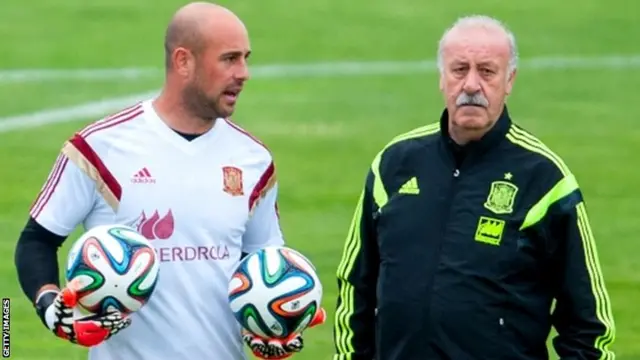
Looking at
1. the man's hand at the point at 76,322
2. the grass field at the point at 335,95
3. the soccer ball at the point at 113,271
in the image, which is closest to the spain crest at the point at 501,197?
the soccer ball at the point at 113,271

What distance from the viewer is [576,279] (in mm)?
6578

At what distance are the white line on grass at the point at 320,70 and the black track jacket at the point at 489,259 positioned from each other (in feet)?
41.7

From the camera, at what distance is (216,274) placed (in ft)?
23.5

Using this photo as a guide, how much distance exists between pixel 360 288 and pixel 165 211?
0.80 meters

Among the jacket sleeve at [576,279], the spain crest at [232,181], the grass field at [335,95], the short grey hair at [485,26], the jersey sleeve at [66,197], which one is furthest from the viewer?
the grass field at [335,95]

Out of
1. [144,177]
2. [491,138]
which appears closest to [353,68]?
[144,177]

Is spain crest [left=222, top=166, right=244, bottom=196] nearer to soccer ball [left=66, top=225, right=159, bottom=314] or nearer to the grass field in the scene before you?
soccer ball [left=66, top=225, right=159, bottom=314]

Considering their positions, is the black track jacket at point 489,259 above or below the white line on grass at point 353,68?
above

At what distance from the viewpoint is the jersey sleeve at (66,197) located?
7.09 meters

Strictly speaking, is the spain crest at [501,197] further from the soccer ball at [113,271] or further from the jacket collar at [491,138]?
the soccer ball at [113,271]

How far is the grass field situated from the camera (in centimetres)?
1410

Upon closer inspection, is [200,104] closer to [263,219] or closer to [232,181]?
[232,181]

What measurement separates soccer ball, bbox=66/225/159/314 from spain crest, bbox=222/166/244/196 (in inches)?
19.6

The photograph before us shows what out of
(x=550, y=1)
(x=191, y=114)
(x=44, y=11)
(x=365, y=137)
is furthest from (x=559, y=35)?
(x=191, y=114)
